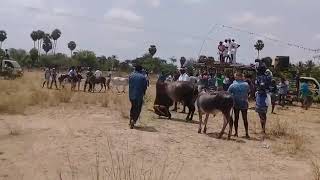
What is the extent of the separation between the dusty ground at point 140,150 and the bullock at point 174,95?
0.87 metres

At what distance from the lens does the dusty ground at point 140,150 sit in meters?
9.52

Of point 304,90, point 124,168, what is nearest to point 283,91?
point 304,90

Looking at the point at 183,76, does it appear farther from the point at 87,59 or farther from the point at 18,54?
the point at 18,54

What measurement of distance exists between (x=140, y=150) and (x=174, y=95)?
6605 mm

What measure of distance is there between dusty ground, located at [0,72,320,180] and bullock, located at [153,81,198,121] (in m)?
0.87

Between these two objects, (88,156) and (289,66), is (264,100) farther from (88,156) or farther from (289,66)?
(289,66)

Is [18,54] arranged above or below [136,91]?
above

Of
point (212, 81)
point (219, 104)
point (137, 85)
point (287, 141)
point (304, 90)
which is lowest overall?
point (287, 141)

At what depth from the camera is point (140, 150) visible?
11070mm

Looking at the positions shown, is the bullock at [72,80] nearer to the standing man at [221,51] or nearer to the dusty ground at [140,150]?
the standing man at [221,51]

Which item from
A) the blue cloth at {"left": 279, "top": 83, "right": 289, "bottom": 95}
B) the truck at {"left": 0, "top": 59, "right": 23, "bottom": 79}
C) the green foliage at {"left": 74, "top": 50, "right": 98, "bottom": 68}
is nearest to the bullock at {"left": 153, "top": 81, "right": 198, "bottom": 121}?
the blue cloth at {"left": 279, "top": 83, "right": 289, "bottom": 95}

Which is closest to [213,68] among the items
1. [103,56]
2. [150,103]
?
[150,103]

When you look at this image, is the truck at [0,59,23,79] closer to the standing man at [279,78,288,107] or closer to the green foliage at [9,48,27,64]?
the standing man at [279,78,288,107]

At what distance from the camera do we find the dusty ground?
952 cm
